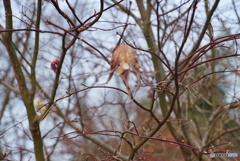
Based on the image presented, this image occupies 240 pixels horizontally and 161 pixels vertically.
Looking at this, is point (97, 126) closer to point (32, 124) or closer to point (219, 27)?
point (219, 27)

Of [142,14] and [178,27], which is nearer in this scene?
[142,14]

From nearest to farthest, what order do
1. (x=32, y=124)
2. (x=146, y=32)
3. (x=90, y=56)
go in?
(x=32, y=124) → (x=146, y=32) → (x=90, y=56)

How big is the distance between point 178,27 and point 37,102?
6.15 feet

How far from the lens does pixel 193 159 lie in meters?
3.05

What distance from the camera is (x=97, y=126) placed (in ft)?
21.1

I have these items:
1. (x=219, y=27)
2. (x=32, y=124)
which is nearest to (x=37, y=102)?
(x=32, y=124)

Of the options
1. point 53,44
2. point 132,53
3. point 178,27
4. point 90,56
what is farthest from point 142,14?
point 132,53

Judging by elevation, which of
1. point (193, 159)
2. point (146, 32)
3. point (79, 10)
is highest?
point (79, 10)

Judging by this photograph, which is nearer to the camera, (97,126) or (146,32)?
(146,32)

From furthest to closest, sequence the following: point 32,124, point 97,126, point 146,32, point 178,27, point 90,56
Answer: point 97,126, point 90,56, point 178,27, point 146,32, point 32,124

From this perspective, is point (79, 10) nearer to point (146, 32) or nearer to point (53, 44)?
point (53, 44)

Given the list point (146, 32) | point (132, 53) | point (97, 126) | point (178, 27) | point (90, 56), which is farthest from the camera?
point (97, 126)

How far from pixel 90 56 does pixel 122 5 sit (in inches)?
33.1

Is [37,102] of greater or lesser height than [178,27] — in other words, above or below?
below
